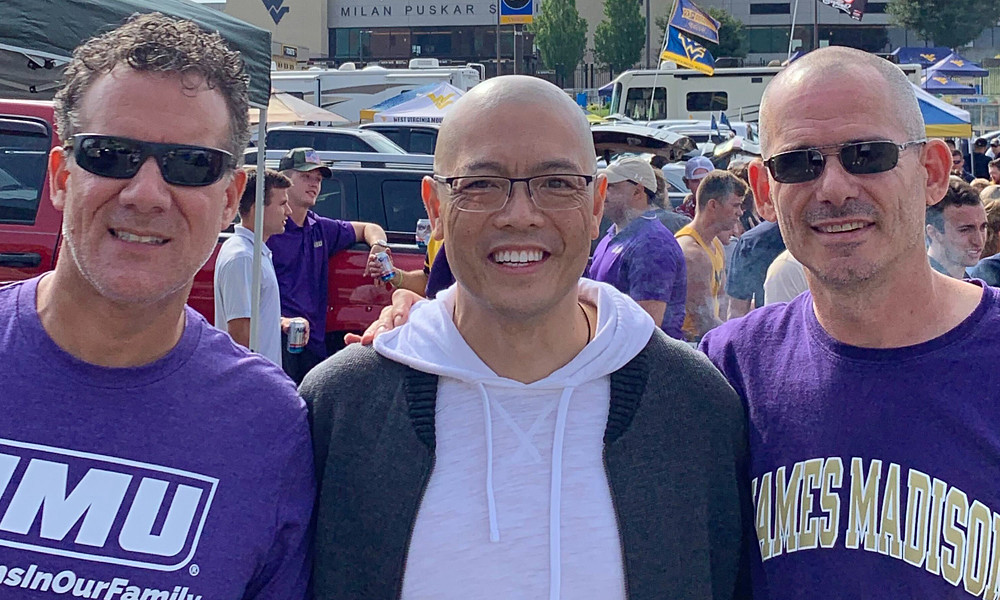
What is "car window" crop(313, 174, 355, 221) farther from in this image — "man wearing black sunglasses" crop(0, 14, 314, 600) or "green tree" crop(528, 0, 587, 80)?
"green tree" crop(528, 0, 587, 80)

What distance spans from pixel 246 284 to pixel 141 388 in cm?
400

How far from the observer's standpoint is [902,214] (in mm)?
2219

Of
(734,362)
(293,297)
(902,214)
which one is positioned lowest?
(293,297)

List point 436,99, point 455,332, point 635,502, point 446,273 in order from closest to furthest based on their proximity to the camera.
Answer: point 635,502 → point 455,332 → point 446,273 → point 436,99

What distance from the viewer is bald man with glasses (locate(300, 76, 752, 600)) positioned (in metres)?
2.09

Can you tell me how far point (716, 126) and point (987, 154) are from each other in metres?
5.39

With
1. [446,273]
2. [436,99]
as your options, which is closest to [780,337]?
[446,273]

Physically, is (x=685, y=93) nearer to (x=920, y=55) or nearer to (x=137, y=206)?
(x=137, y=206)

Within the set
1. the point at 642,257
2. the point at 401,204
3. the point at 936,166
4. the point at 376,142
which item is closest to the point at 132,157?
the point at 936,166

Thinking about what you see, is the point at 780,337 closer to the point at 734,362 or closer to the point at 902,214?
the point at 734,362

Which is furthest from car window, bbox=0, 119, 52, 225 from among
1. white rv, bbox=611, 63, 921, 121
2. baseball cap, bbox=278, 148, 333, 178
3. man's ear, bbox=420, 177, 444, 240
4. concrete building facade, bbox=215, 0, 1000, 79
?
concrete building facade, bbox=215, 0, 1000, 79

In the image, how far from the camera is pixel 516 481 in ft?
7.00

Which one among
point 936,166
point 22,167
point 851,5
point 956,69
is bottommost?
point 22,167

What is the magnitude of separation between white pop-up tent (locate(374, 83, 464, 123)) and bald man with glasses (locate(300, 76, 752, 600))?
16752 mm
